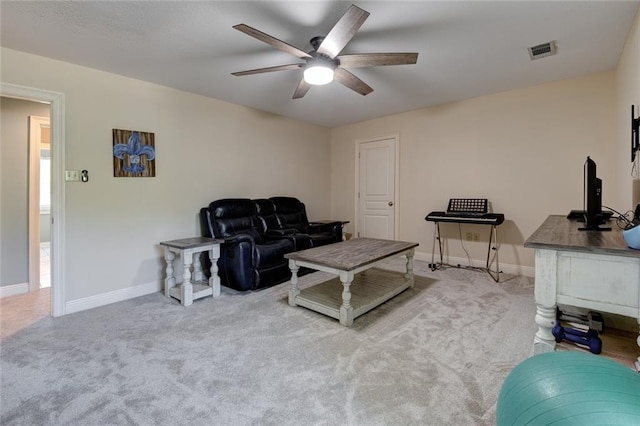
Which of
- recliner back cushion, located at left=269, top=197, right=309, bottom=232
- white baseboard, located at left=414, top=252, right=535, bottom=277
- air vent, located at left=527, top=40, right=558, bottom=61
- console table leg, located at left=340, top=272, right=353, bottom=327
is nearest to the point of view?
console table leg, located at left=340, top=272, right=353, bottom=327

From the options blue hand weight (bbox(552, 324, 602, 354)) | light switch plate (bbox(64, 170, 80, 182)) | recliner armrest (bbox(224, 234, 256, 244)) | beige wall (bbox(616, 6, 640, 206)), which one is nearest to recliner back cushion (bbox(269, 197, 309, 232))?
recliner armrest (bbox(224, 234, 256, 244))

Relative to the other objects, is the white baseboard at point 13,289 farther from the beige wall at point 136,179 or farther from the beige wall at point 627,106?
the beige wall at point 627,106

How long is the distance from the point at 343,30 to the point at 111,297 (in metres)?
3.31

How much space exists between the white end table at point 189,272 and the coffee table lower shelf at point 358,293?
1.00 m

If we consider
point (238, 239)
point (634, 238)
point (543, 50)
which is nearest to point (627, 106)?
point (543, 50)

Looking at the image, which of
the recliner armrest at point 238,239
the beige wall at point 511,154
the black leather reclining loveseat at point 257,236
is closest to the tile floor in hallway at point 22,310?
Result: the black leather reclining loveseat at point 257,236

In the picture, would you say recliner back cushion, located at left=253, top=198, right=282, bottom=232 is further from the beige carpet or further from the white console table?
the white console table

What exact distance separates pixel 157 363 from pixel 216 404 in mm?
642

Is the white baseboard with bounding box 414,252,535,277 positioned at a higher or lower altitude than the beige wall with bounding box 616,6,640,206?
lower

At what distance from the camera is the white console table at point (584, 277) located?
1157 mm

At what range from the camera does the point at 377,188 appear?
207 inches

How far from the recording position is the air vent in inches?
101

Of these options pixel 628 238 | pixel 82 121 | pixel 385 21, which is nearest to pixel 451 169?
pixel 385 21

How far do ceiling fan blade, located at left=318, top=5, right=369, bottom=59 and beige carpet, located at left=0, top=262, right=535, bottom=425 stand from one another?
213 cm
